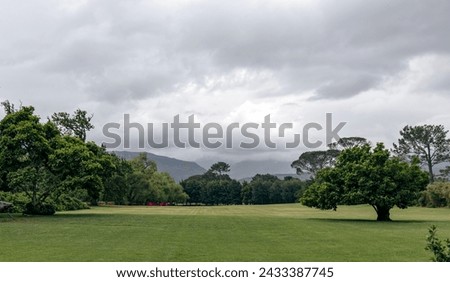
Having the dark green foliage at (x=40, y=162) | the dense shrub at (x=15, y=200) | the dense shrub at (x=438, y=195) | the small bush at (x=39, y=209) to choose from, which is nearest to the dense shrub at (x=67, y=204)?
the dense shrub at (x=15, y=200)


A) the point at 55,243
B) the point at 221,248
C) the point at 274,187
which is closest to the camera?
the point at 221,248

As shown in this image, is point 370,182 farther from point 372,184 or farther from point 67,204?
point 67,204

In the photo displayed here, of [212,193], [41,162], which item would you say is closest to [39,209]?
[41,162]

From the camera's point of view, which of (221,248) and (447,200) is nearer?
(221,248)

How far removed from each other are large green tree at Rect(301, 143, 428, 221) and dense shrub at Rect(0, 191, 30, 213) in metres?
26.9

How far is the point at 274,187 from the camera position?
146125mm

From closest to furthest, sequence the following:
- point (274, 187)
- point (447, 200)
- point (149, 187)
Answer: point (447, 200), point (149, 187), point (274, 187)

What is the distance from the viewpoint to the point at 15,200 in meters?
51.3

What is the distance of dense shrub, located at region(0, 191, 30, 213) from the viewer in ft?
158

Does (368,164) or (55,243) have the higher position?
(368,164)

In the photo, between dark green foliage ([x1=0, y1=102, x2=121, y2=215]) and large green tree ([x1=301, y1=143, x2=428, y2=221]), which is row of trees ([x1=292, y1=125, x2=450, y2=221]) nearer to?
large green tree ([x1=301, y1=143, x2=428, y2=221])
